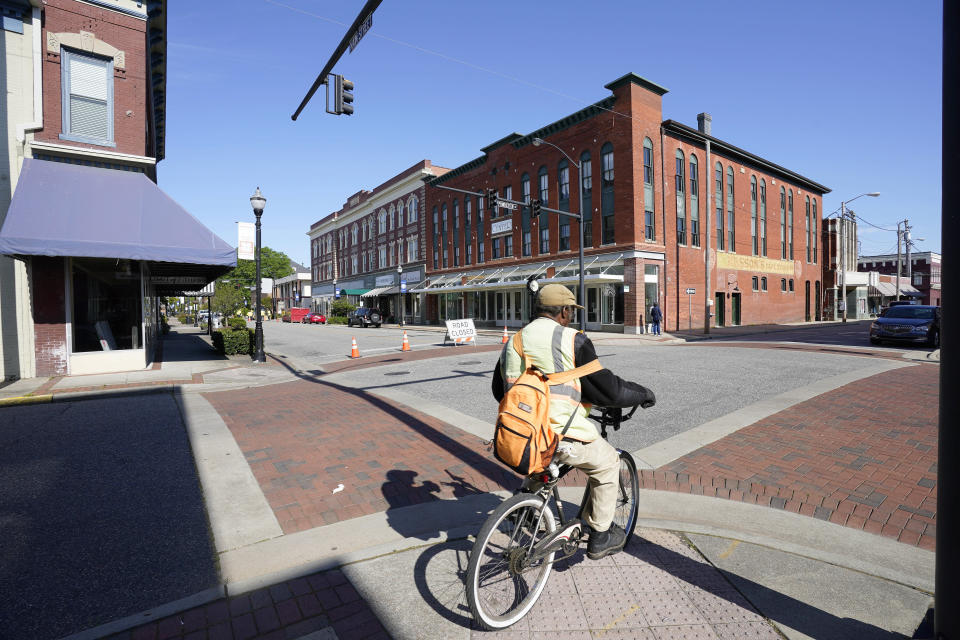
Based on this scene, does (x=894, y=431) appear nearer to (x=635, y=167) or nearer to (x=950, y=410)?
(x=950, y=410)

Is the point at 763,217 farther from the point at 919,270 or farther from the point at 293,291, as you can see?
the point at 293,291

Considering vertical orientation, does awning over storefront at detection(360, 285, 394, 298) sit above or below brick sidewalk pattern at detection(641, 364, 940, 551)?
above

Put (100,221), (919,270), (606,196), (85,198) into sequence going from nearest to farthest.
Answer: (100,221) < (85,198) < (606,196) < (919,270)

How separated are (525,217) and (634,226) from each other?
927 centimetres

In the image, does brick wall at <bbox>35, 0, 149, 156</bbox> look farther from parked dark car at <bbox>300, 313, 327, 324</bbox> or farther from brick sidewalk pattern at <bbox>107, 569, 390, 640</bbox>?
parked dark car at <bbox>300, 313, 327, 324</bbox>

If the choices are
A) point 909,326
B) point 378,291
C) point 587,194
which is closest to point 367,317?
point 378,291

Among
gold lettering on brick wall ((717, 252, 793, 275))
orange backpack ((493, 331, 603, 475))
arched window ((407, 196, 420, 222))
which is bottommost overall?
orange backpack ((493, 331, 603, 475))

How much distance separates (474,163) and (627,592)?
4007 centimetres

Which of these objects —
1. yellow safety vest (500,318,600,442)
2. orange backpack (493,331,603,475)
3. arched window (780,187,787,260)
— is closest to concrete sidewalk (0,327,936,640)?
orange backpack (493,331,603,475)

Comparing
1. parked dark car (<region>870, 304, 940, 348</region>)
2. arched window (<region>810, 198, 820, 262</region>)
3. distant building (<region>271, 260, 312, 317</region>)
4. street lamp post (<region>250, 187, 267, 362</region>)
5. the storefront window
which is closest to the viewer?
the storefront window

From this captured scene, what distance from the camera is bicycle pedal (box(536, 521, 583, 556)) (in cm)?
274

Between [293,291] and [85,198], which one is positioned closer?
[85,198]

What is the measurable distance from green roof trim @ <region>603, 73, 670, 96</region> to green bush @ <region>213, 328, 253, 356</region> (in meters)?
24.0

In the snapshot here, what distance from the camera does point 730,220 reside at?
34656mm
